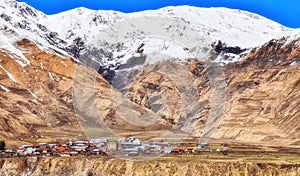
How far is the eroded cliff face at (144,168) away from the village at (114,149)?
7.62ft

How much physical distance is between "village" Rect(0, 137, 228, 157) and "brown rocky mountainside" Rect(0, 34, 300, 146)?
12887 millimetres

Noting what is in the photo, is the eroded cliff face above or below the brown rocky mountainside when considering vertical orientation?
below

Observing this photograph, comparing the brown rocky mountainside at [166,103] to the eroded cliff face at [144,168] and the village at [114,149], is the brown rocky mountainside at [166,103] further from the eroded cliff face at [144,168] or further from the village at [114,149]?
the eroded cliff face at [144,168]

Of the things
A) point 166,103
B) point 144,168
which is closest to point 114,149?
point 144,168

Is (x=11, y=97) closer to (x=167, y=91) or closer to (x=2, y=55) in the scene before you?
(x=2, y=55)

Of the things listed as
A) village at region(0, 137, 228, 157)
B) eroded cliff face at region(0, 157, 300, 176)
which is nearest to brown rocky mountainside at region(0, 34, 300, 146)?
village at region(0, 137, 228, 157)

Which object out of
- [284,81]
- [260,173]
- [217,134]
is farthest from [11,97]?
[260,173]

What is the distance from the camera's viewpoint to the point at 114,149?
3297 inches

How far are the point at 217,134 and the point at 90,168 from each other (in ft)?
234

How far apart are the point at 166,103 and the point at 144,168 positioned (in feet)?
327

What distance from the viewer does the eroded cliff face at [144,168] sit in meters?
85.3

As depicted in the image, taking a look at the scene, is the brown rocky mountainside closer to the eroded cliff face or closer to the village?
the village

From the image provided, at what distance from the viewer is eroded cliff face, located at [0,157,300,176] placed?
8531 centimetres

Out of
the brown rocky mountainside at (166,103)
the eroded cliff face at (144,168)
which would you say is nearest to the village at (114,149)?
the eroded cliff face at (144,168)
